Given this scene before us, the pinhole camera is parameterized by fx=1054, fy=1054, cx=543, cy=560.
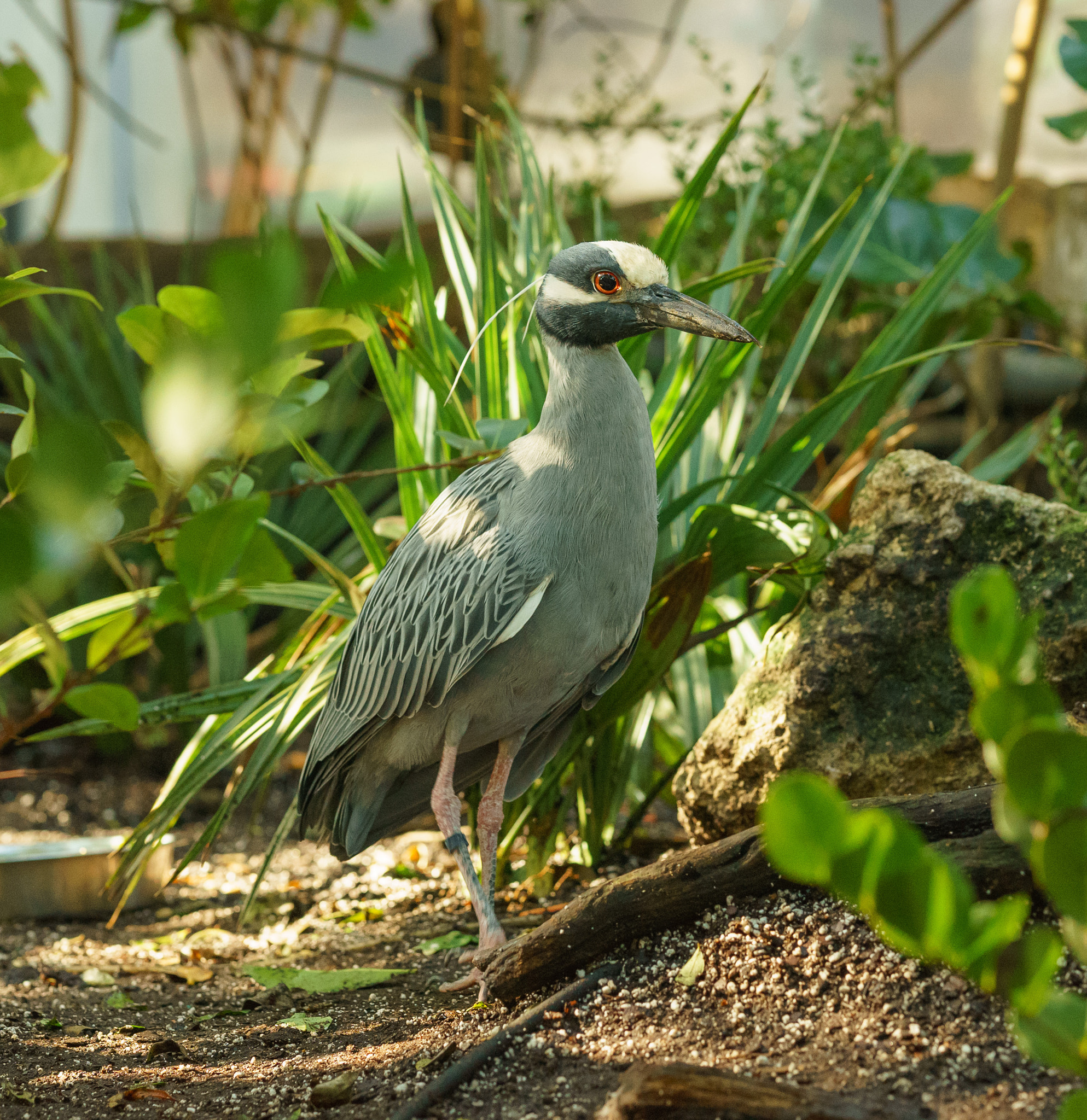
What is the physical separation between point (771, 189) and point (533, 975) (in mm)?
3007

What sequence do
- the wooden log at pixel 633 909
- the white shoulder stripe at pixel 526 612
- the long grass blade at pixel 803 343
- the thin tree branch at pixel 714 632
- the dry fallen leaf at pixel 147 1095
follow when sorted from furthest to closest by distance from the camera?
the long grass blade at pixel 803 343 < the thin tree branch at pixel 714 632 < the white shoulder stripe at pixel 526 612 < the wooden log at pixel 633 909 < the dry fallen leaf at pixel 147 1095

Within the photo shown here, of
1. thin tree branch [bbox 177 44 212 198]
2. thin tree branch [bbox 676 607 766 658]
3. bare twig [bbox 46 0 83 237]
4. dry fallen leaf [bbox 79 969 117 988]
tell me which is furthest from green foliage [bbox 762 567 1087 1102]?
thin tree branch [bbox 177 44 212 198]

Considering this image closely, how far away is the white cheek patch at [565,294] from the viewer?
1.95 metres

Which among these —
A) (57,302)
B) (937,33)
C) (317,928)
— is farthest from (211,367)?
(57,302)

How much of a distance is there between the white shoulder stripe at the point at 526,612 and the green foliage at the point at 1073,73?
2499mm

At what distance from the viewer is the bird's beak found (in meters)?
1.89

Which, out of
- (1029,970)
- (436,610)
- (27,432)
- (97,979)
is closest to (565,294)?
(436,610)

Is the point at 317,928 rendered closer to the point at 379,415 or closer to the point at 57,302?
the point at 379,415

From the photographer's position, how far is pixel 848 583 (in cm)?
217

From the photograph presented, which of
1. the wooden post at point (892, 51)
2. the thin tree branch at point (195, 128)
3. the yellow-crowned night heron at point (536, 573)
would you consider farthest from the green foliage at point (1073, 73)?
the thin tree branch at point (195, 128)

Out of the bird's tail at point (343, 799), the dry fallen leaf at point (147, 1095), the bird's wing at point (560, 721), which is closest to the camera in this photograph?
the dry fallen leaf at point (147, 1095)

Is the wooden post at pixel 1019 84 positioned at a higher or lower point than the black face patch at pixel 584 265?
higher

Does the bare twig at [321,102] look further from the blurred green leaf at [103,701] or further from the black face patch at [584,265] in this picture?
the blurred green leaf at [103,701]

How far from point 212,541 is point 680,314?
1128 millimetres
